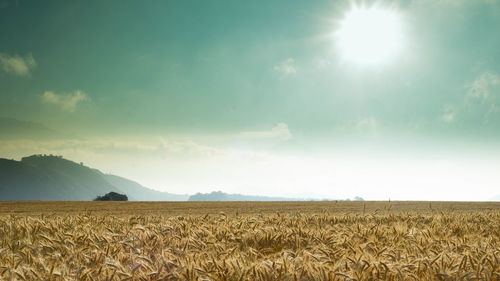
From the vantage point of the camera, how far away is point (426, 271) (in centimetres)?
304

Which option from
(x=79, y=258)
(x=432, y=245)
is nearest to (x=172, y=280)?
(x=79, y=258)

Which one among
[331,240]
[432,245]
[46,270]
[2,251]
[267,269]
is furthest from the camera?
[331,240]

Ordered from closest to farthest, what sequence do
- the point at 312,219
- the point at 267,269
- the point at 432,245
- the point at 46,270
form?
the point at 267,269, the point at 46,270, the point at 432,245, the point at 312,219

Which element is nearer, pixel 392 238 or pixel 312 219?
pixel 392 238

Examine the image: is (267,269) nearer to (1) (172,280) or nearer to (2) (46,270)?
(1) (172,280)

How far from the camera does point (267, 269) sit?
2750mm

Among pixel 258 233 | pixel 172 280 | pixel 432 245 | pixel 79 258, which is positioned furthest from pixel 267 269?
pixel 432 245

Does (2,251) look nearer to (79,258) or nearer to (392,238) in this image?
(79,258)

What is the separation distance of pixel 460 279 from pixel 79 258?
3.82m

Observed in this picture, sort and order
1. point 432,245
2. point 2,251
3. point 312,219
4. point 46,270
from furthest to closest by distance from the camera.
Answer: point 312,219, point 432,245, point 2,251, point 46,270

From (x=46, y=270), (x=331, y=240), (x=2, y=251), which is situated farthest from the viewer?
(x=331, y=240)

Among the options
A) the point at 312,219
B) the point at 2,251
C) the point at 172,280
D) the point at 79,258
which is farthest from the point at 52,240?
the point at 312,219

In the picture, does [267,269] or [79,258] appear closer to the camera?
[267,269]

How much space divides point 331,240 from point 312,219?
12.8 feet
